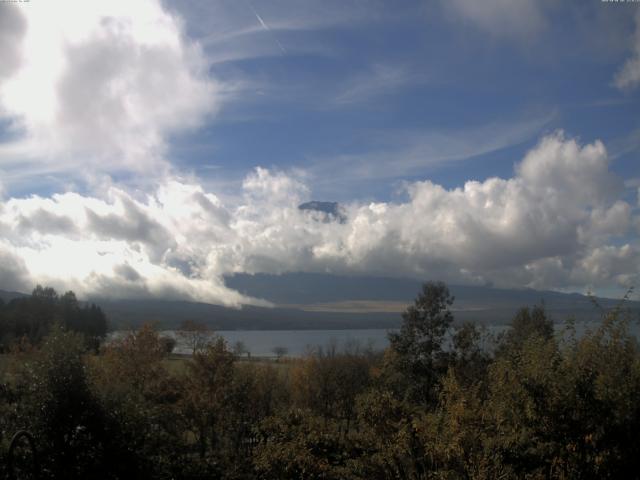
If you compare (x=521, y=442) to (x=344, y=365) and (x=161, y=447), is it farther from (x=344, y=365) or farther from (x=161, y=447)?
(x=344, y=365)

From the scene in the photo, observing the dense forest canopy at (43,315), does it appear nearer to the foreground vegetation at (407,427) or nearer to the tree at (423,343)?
the tree at (423,343)

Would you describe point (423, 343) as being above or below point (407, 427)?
above

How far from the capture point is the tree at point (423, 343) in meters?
34.5

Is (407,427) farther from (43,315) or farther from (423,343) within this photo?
(43,315)

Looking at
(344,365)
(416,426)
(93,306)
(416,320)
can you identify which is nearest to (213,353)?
(416,320)

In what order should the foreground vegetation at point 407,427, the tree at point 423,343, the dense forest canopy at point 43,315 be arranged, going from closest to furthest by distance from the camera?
the foreground vegetation at point 407,427 < the tree at point 423,343 < the dense forest canopy at point 43,315

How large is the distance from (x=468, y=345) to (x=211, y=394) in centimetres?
1598

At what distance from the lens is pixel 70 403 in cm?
1373

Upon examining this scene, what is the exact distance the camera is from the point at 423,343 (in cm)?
3519

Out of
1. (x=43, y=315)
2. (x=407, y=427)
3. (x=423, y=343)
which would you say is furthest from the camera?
(x=43, y=315)

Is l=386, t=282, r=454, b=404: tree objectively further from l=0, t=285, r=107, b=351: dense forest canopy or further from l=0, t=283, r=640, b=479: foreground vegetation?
l=0, t=285, r=107, b=351: dense forest canopy

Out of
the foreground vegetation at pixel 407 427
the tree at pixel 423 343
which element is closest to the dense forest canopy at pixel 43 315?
the tree at pixel 423 343

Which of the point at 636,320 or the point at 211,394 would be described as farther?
the point at 211,394

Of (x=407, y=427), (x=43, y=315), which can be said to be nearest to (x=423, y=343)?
(x=407, y=427)
